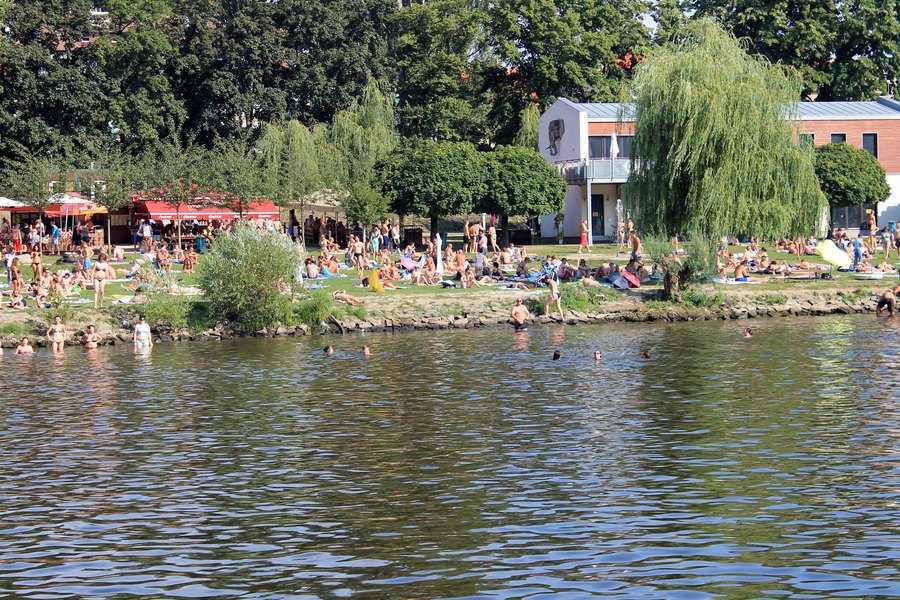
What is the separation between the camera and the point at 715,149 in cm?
4031

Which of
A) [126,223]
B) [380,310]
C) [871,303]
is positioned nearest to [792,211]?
[871,303]

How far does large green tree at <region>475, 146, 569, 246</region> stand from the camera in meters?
55.6

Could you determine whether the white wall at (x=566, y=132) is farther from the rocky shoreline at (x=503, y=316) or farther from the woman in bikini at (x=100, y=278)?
the woman in bikini at (x=100, y=278)

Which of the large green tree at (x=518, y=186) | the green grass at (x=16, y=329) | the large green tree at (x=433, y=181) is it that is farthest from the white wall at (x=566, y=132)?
the green grass at (x=16, y=329)

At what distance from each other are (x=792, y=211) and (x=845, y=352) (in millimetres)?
11844

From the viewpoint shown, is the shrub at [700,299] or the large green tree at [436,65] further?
the large green tree at [436,65]

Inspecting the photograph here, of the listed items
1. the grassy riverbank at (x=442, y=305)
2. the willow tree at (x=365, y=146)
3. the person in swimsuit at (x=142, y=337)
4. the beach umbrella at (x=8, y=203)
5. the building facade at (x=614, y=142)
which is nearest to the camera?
the person in swimsuit at (x=142, y=337)

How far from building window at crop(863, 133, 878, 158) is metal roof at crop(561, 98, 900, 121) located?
3.12 feet

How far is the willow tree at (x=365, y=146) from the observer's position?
5259cm

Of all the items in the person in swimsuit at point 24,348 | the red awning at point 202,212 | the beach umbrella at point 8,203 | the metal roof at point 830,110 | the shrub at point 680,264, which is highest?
the metal roof at point 830,110

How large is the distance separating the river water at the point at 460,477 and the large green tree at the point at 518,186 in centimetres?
2524

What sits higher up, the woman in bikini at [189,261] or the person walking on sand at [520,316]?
the woman in bikini at [189,261]

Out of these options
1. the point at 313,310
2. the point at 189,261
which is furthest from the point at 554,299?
the point at 189,261

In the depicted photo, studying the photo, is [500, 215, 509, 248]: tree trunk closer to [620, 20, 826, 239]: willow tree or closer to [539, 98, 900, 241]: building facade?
[539, 98, 900, 241]: building facade
